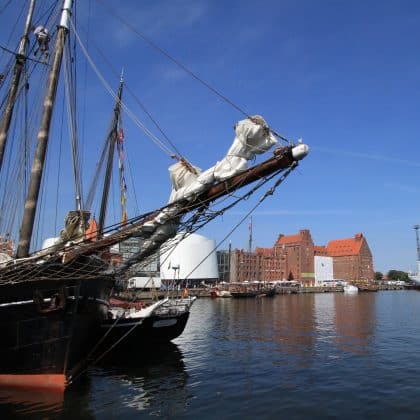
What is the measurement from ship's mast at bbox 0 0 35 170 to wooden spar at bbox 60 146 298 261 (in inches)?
316

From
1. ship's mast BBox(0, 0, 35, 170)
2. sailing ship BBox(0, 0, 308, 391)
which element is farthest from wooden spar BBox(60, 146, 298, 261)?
ship's mast BBox(0, 0, 35, 170)

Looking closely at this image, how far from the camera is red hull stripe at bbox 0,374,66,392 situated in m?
15.0

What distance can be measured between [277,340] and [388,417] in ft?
53.4

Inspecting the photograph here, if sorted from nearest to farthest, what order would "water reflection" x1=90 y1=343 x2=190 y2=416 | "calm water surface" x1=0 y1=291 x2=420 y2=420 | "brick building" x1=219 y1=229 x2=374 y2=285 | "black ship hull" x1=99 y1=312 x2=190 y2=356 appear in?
"calm water surface" x1=0 y1=291 x2=420 y2=420 → "water reflection" x1=90 y1=343 x2=190 y2=416 → "black ship hull" x1=99 y1=312 x2=190 y2=356 → "brick building" x1=219 y1=229 x2=374 y2=285

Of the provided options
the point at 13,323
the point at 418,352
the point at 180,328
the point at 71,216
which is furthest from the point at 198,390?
the point at 418,352

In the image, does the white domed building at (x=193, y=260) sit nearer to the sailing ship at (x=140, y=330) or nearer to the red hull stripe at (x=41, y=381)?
the sailing ship at (x=140, y=330)

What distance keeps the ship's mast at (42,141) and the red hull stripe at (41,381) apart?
436cm

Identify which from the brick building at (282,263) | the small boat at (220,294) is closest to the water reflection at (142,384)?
the small boat at (220,294)

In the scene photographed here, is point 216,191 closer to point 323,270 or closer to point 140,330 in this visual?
point 140,330

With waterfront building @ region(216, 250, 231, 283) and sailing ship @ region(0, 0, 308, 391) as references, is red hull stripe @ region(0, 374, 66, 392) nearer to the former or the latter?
sailing ship @ region(0, 0, 308, 391)

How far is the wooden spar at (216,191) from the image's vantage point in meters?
13.3

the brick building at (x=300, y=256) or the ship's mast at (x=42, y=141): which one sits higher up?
the brick building at (x=300, y=256)

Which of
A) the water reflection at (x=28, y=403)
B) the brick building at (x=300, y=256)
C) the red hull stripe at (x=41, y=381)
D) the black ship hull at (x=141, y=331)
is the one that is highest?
the brick building at (x=300, y=256)

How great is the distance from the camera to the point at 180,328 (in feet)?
89.0
